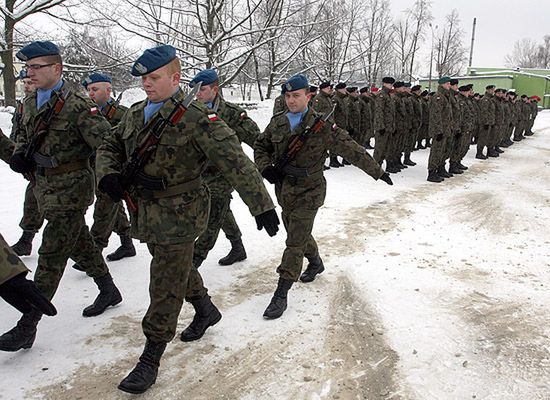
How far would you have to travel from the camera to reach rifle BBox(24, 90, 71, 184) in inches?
132

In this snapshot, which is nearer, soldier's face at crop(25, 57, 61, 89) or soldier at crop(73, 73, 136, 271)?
soldier's face at crop(25, 57, 61, 89)

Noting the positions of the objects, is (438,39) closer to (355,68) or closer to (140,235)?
(355,68)

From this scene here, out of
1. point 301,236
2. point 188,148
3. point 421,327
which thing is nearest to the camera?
point 188,148

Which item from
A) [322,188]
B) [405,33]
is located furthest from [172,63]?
[405,33]

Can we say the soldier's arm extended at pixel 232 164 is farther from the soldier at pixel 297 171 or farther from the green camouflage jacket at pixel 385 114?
the green camouflage jacket at pixel 385 114

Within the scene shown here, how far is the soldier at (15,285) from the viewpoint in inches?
77.4

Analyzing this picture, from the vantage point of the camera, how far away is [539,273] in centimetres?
476

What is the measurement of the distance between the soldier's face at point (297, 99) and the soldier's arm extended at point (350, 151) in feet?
1.15

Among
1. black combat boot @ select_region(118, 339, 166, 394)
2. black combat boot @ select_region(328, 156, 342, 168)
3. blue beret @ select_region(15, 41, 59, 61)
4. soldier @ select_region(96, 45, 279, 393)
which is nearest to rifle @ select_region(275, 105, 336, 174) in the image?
soldier @ select_region(96, 45, 279, 393)

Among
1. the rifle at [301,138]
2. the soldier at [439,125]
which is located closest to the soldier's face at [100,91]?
the rifle at [301,138]

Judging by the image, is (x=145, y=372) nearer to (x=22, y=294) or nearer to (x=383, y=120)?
(x=22, y=294)

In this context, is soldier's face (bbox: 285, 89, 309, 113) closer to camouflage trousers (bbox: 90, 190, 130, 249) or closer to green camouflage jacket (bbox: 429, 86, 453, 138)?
camouflage trousers (bbox: 90, 190, 130, 249)

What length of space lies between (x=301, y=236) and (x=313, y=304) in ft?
2.08

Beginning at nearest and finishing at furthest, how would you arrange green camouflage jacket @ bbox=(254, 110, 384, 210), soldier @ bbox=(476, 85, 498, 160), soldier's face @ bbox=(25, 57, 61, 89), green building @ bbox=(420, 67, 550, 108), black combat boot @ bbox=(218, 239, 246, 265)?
soldier's face @ bbox=(25, 57, 61, 89)
green camouflage jacket @ bbox=(254, 110, 384, 210)
black combat boot @ bbox=(218, 239, 246, 265)
soldier @ bbox=(476, 85, 498, 160)
green building @ bbox=(420, 67, 550, 108)
